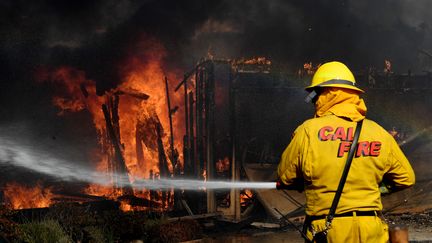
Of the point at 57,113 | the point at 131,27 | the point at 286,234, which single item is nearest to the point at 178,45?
the point at 131,27

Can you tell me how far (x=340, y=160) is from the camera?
10.8ft

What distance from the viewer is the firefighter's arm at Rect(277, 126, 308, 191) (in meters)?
3.39

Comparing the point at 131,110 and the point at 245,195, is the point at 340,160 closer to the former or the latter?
the point at 245,195

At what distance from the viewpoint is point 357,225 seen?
329 centimetres

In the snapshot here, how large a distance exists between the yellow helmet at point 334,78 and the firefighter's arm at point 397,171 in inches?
21.2

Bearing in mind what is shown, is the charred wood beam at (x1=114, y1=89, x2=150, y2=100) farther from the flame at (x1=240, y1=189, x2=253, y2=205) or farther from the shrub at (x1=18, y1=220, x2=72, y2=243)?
the shrub at (x1=18, y1=220, x2=72, y2=243)

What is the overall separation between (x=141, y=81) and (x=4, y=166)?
5151 mm

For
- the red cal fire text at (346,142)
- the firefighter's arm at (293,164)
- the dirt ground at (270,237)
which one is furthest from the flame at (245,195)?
the red cal fire text at (346,142)

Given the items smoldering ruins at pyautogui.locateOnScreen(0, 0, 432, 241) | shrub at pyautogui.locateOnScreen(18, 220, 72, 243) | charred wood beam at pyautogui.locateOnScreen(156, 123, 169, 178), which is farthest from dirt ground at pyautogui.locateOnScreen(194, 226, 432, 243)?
charred wood beam at pyautogui.locateOnScreen(156, 123, 169, 178)

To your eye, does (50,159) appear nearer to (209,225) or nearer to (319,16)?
(209,225)

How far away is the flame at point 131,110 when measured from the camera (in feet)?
48.5

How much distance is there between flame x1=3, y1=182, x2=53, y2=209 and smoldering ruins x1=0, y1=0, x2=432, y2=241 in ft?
0.12

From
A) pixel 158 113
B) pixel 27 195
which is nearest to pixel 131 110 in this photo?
pixel 158 113

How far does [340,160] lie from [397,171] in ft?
1.80
